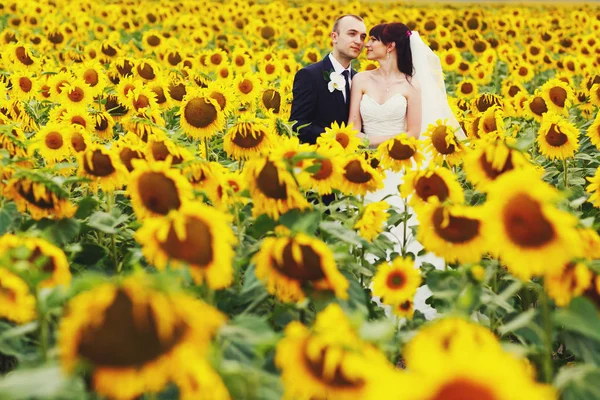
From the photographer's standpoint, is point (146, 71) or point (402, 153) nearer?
point (402, 153)

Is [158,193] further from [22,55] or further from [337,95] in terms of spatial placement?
[22,55]

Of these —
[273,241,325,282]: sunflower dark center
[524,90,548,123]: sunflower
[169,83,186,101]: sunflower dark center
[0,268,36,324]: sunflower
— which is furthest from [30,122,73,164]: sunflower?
[524,90,548,123]: sunflower

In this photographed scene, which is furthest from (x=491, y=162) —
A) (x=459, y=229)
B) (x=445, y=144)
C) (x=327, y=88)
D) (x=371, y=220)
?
(x=327, y=88)

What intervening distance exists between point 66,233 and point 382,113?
3895 mm

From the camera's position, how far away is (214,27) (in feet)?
43.3

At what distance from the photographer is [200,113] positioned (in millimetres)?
3676

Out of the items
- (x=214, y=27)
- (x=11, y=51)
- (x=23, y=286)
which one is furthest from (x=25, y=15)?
(x=23, y=286)

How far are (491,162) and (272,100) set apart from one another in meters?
3.90

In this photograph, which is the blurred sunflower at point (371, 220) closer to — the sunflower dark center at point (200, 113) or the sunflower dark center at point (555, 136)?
the sunflower dark center at point (200, 113)

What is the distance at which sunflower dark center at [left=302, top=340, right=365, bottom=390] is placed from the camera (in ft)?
4.52

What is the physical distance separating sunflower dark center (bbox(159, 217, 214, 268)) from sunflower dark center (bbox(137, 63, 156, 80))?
431 centimetres

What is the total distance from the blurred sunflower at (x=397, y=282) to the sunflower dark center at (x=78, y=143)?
4.68ft

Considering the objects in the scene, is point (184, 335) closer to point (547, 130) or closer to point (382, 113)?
point (547, 130)

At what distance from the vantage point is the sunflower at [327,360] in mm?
1356
